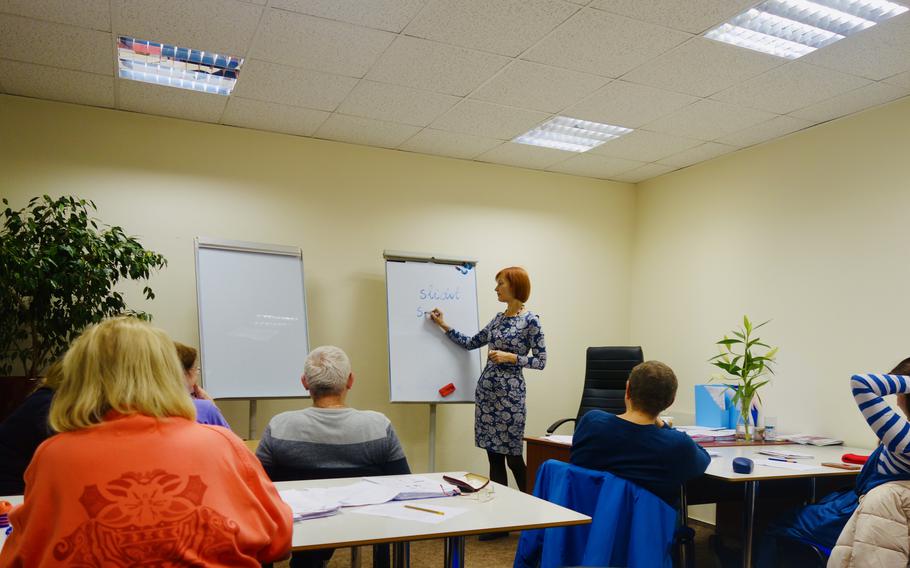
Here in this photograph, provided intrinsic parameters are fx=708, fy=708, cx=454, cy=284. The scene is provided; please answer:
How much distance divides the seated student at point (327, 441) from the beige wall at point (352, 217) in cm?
211

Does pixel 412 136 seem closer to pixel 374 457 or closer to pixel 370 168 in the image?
pixel 370 168

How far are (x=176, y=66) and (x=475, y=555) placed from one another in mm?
3238

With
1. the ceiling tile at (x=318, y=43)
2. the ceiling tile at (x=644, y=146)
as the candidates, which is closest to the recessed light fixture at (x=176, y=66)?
the ceiling tile at (x=318, y=43)

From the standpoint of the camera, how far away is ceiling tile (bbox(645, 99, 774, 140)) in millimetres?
4266

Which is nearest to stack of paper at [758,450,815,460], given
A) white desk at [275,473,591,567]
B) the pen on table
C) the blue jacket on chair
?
the blue jacket on chair

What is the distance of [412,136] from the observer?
196 inches

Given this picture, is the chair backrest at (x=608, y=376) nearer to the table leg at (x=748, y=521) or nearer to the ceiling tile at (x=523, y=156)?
the ceiling tile at (x=523, y=156)

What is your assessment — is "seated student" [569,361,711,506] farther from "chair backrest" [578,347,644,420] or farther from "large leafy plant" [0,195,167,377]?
"large leafy plant" [0,195,167,377]

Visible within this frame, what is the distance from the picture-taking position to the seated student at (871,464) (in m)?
2.17

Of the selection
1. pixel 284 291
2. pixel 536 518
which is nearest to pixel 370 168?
pixel 284 291

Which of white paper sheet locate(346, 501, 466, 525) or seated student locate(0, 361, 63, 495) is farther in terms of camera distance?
seated student locate(0, 361, 63, 495)

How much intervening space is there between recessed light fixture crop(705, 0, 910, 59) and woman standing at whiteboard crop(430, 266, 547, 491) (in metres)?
1.98

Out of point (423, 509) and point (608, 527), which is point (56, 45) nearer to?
point (423, 509)

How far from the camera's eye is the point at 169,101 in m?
4.35
